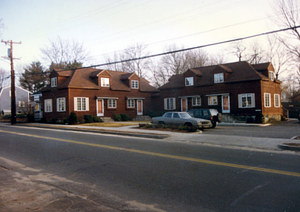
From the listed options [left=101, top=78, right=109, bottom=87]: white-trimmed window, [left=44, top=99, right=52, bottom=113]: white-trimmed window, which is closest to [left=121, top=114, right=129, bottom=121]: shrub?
[left=101, top=78, right=109, bottom=87]: white-trimmed window

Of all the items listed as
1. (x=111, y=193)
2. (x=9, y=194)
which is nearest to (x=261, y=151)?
(x=111, y=193)

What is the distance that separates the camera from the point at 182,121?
738 inches

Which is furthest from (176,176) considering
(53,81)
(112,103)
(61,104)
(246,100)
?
(53,81)

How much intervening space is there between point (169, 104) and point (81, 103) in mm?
13368

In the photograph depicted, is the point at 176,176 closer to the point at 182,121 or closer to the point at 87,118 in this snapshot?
the point at 182,121

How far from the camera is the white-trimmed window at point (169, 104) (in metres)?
37.7

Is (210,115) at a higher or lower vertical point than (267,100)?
lower

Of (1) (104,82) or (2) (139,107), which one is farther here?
(2) (139,107)

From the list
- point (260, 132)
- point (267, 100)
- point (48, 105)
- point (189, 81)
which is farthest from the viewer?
point (189, 81)

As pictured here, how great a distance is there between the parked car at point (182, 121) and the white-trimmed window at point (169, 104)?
17384 millimetres

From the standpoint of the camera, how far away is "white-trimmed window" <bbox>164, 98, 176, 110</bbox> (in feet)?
124

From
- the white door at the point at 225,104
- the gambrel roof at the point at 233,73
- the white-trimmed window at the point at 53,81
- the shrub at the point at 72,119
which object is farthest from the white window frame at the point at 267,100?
the white-trimmed window at the point at 53,81

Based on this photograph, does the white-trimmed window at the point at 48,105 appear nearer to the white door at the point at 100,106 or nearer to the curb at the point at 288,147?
the white door at the point at 100,106

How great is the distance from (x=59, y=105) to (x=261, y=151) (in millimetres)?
27953
